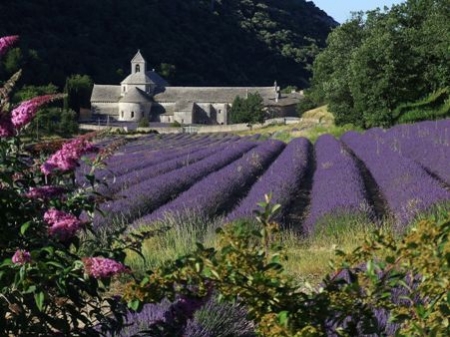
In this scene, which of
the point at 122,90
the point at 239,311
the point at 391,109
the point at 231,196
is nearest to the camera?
the point at 239,311

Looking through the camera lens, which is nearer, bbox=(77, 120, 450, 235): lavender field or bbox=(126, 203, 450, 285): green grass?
bbox=(126, 203, 450, 285): green grass

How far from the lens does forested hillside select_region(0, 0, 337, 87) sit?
4114 inches

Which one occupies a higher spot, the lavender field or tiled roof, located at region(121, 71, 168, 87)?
tiled roof, located at region(121, 71, 168, 87)

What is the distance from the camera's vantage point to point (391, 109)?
3319cm

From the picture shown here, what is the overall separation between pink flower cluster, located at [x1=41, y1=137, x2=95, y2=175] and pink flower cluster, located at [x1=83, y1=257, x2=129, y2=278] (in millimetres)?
473

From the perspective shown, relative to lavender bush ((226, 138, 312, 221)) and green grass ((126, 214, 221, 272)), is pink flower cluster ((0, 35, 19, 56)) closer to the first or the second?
green grass ((126, 214, 221, 272))

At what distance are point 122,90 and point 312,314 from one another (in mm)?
104153

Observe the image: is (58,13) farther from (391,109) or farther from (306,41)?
(391,109)

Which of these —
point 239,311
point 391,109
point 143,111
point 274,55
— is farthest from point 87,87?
point 239,311

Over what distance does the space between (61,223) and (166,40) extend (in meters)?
132

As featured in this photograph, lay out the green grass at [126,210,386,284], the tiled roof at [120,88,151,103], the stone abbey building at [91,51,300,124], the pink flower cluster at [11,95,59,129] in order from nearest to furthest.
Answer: the pink flower cluster at [11,95,59,129]
the green grass at [126,210,386,284]
the tiled roof at [120,88,151,103]
the stone abbey building at [91,51,300,124]

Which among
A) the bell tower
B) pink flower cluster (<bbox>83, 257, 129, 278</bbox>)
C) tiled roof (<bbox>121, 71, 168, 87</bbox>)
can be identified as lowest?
pink flower cluster (<bbox>83, 257, 129, 278</bbox>)

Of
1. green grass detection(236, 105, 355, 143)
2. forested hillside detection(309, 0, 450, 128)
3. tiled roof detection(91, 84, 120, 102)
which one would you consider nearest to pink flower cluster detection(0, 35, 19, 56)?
forested hillside detection(309, 0, 450, 128)

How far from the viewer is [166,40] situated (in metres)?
132
